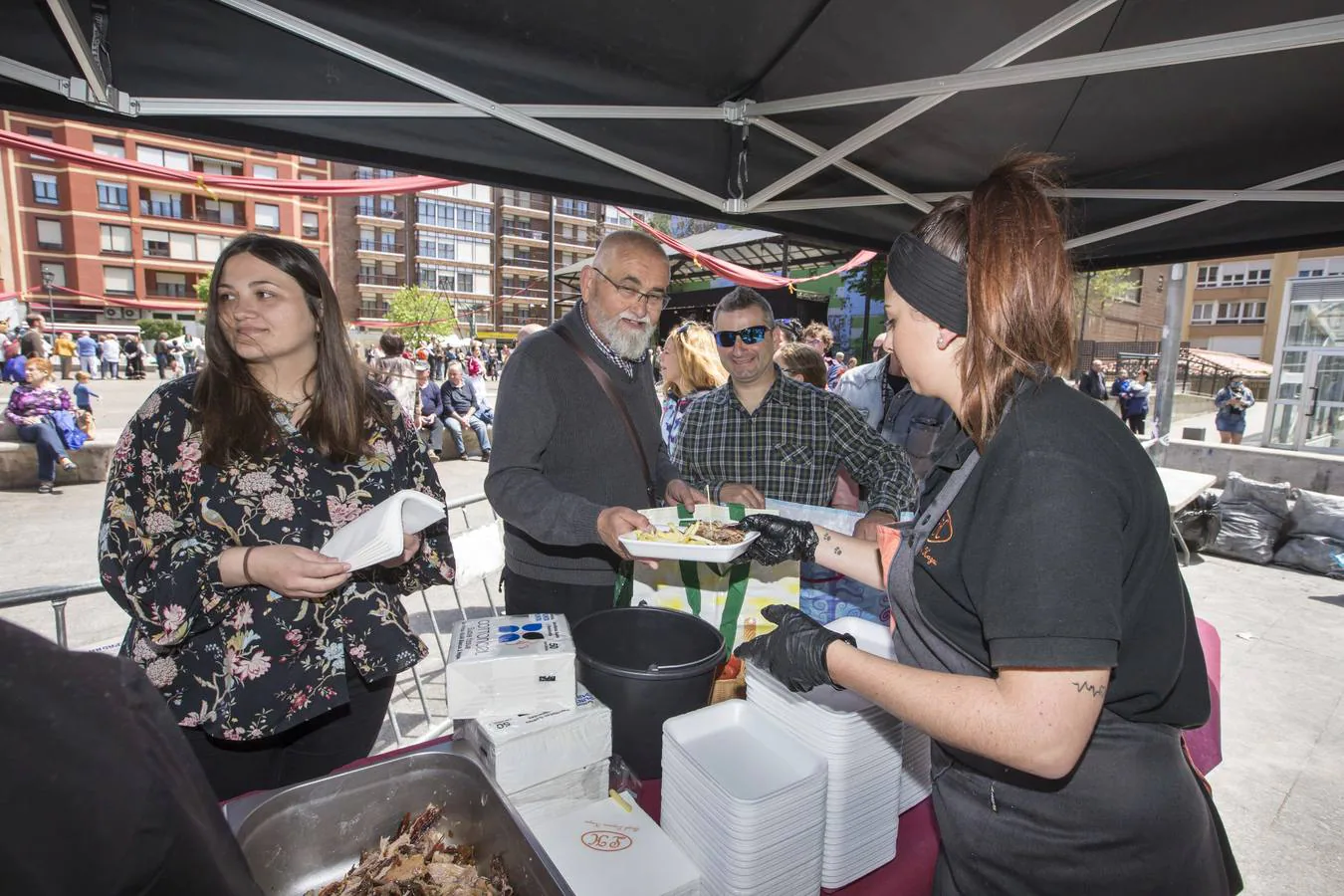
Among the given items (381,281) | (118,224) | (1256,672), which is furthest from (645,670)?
(381,281)

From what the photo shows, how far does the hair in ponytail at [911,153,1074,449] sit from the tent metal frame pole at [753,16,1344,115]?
136 cm

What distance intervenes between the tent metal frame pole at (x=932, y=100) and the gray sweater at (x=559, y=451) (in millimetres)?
1270

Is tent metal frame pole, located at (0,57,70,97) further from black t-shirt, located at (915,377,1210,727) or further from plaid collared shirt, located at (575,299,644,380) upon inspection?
black t-shirt, located at (915,377,1210,727)

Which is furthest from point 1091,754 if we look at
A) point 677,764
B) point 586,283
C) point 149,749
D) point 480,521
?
point 480,521

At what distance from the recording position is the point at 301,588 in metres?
1.46

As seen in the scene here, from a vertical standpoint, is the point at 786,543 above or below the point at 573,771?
above

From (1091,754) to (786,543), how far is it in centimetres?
89

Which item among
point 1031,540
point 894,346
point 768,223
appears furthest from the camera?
point 768,223

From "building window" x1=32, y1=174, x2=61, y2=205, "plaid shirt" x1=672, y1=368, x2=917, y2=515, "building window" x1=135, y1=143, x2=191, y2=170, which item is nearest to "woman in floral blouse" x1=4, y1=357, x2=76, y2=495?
"plaid shirt" x1=672, y1=368, x2=917, y2=515

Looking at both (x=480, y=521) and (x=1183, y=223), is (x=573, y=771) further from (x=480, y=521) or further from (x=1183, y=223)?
(x=480, y=521)

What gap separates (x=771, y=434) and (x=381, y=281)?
62360 millimetres

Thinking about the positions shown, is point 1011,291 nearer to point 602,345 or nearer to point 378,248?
point 602,345

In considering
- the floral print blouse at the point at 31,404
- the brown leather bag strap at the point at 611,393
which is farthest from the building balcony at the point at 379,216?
the brown leather bag strap at the point at 611,393

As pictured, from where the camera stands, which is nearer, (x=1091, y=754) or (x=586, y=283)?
(x=1091, y=754)
